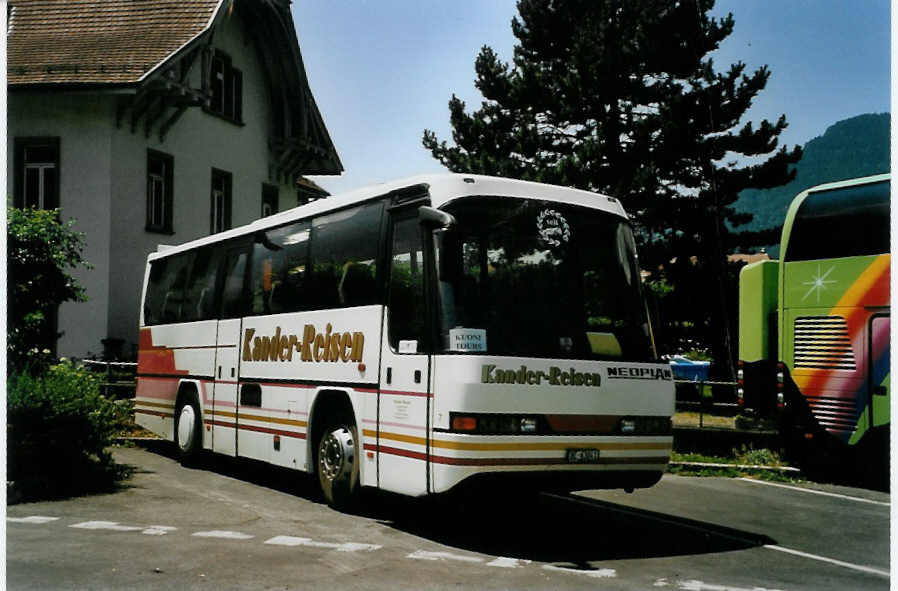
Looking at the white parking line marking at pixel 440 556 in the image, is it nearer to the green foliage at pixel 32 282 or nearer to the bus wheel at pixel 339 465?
the bus wheel at pixel 339 465

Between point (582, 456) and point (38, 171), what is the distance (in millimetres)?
15016

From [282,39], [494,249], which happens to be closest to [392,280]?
[494,249]

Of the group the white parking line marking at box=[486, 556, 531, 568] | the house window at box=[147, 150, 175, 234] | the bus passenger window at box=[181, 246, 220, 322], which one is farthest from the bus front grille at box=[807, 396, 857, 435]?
the house window at box=[147, 150, 175, 234]

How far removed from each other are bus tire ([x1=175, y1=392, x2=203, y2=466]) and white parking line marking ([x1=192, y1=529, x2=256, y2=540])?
5.17 metres

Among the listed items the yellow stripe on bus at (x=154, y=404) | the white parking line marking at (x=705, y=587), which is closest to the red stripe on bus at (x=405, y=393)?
the white parking line marking at (x=705, y=587)

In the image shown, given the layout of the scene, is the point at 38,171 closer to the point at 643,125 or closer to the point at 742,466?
the point at 643,125

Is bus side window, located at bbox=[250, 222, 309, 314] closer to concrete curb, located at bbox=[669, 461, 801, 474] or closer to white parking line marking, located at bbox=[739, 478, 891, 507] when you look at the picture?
concrete curb, located at bbox=[669, 461, 801, 474]

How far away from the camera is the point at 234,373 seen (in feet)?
42.9

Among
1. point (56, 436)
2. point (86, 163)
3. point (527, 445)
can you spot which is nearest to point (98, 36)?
point (86, 163)

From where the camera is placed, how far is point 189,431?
1421 cm

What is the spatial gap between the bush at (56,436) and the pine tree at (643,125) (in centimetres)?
1300

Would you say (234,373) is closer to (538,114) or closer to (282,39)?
(282,39)

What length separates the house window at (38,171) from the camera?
66.0ft

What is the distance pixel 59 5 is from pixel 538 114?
39.2 ft
